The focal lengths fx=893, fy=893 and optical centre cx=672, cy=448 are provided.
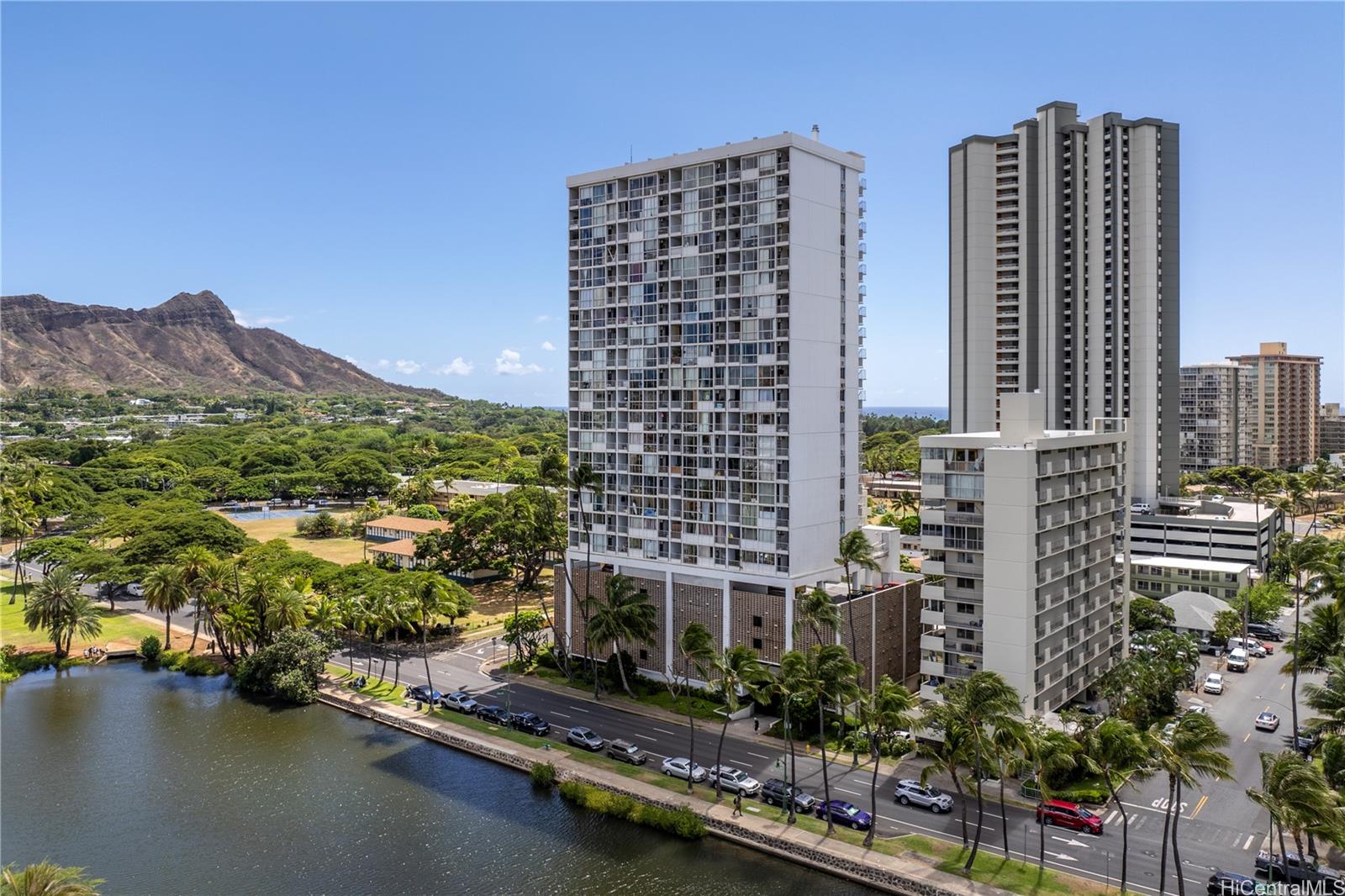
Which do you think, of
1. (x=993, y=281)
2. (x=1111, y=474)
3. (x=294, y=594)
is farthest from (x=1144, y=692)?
(x=993, y=281)

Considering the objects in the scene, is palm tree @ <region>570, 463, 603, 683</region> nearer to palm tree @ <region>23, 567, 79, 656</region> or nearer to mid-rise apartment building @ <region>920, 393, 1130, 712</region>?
mid-rise apartment building @ <region>920, 393, 1130, 712</region>

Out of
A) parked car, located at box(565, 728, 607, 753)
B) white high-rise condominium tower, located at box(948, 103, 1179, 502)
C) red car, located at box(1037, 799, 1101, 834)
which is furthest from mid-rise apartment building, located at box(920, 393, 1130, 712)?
white high-rise condominium tower, located at box(948, 103, 1179, 502)

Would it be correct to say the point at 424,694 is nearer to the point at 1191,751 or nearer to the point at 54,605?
the point at 54,605

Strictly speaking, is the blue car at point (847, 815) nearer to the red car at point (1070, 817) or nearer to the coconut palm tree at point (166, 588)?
the red car at point (1070, 817)

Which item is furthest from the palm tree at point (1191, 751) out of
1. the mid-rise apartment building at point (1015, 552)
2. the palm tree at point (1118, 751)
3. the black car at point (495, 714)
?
the black car at point (495, 714)

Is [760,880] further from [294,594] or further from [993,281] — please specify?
[993,281]

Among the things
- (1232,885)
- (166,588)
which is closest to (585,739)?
(1232,885)
